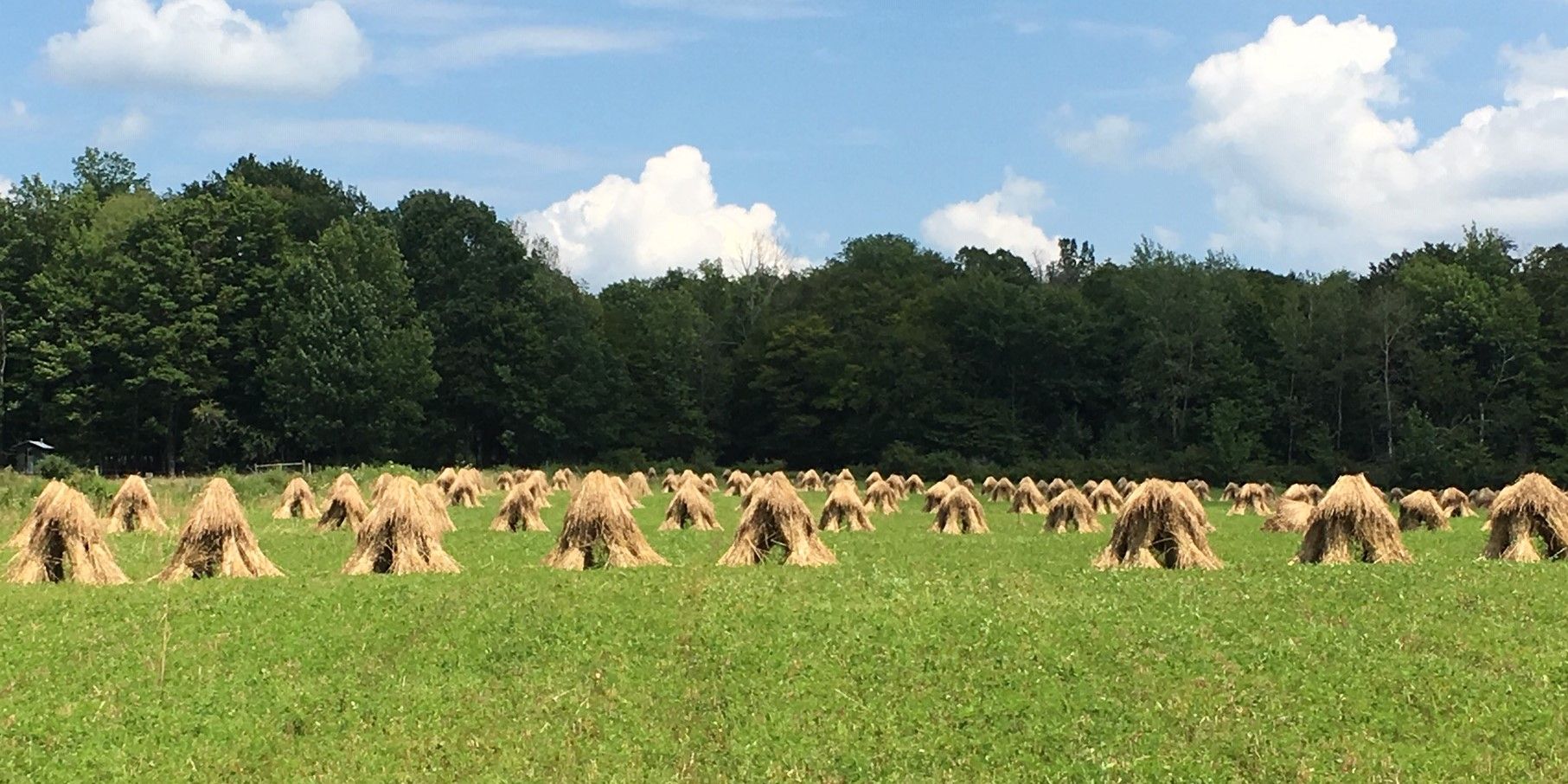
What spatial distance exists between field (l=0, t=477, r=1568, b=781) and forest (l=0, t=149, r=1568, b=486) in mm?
50972

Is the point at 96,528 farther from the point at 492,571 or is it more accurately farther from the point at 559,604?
the point at 559,604

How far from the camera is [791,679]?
13.3 meters

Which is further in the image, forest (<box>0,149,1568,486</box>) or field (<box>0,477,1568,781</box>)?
forest (<box>0,149,1568,486</box>)

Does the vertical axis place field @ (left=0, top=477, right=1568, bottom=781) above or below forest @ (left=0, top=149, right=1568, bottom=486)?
below

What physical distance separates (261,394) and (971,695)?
203 ft

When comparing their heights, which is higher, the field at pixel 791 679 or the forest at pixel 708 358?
the forest at pixel 708 358

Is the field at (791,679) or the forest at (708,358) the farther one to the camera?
the forest at (708,358)

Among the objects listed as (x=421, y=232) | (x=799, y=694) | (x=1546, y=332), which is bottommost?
(x=799, y=694)

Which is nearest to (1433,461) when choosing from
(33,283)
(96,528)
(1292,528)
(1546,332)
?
(1546,332)

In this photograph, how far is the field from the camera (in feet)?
38.7

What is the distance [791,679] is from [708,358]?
7742 cm

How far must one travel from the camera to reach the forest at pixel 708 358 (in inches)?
2569

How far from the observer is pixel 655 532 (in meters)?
29.1

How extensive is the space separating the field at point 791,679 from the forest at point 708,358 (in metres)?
51.0
